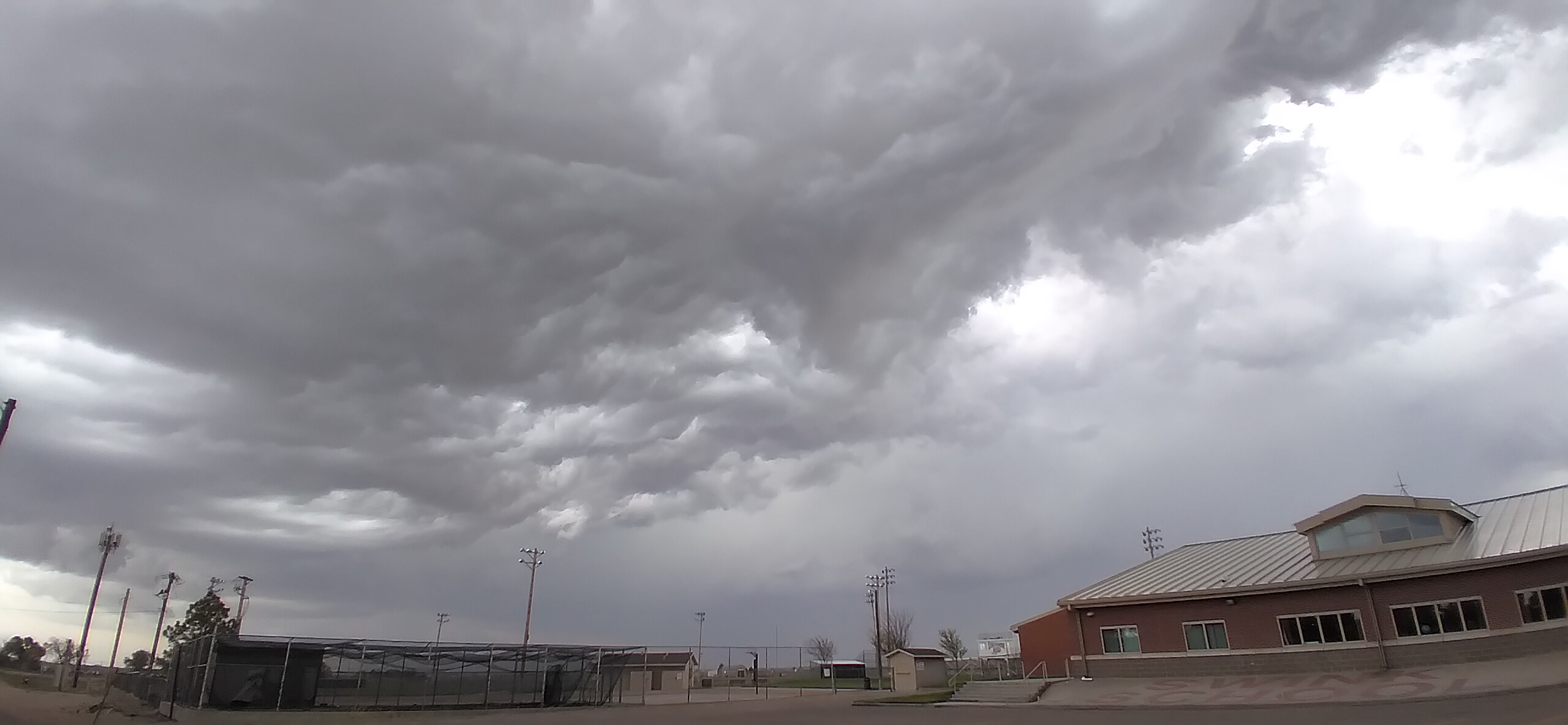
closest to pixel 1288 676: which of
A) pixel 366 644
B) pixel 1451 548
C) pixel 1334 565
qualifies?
pixel 1334 565

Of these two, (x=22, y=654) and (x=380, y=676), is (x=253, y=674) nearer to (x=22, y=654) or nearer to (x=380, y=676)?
(x=380, y=676)

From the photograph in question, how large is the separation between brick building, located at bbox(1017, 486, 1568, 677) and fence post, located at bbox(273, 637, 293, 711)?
3477 centimetres

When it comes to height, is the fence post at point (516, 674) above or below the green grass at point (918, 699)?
above

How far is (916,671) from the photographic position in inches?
2270

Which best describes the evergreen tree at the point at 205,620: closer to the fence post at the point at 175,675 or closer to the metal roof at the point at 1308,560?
the fence post at the point at 175,675

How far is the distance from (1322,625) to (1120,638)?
7.62 m

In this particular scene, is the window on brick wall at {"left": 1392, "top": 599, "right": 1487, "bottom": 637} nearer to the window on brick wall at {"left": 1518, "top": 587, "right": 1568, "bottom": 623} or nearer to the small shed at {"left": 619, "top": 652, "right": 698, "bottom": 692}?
the window on brick wall at {"left": 1518, "top": 587, "right": 1568, "bottom": 623}

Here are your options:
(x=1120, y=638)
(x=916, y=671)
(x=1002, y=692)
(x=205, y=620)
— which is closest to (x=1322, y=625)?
(x=1120, y=638)

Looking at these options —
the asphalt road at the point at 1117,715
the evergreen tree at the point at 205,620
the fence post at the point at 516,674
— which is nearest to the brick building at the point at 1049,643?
the asphalt road at the point at 1117,715

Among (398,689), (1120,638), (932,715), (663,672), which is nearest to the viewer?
(932,715)

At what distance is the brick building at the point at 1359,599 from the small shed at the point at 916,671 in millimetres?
22492

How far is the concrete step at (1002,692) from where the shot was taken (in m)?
33.4

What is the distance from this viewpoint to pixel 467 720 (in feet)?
108

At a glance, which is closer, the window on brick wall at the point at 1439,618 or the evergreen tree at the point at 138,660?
the window on brick wall at the point at 1439,618
